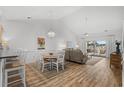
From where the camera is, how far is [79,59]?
16.9 feet

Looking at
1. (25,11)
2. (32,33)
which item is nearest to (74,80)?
(25,11)

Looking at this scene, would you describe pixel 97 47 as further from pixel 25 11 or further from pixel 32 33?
pixel 25 11

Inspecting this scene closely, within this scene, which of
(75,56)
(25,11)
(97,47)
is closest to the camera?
(25,11)

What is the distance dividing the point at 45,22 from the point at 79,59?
8.25 feet

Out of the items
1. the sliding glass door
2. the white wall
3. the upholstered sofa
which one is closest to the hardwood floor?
the white wall

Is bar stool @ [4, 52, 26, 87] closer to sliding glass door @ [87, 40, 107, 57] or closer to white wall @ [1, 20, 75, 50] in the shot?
white wall @ [1, 20, 75, 50]

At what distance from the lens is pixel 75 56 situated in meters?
5.39

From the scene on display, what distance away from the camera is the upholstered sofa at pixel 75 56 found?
503 centimetres

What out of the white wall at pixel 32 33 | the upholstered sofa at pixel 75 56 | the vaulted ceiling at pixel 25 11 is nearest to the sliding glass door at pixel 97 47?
the upholstered sofa at pixel 75 56

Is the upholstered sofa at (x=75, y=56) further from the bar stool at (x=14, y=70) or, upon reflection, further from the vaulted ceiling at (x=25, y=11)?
the bar stool at (x=14, y=70)
